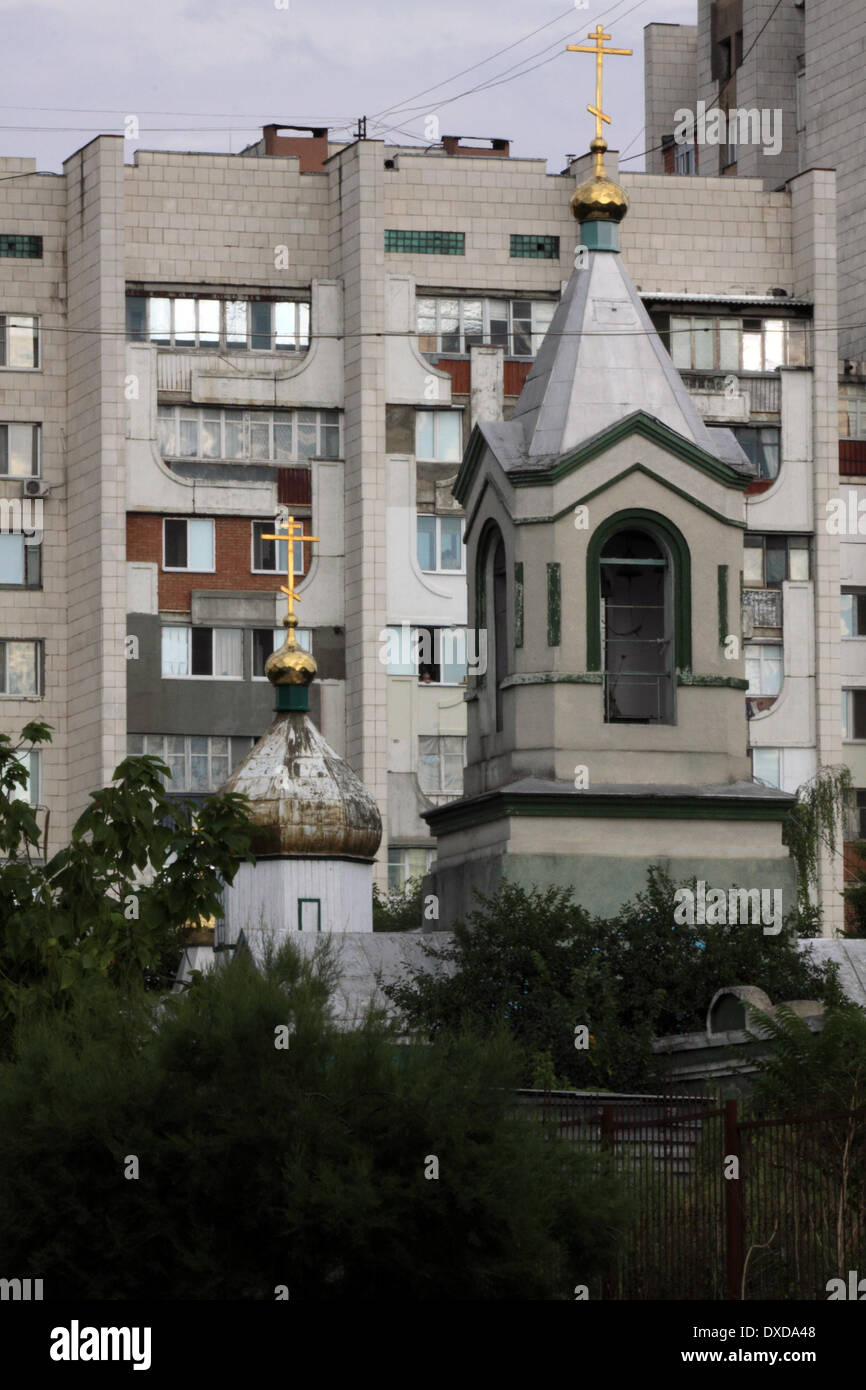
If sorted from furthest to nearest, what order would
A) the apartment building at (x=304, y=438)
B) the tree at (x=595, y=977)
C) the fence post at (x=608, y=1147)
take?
the apartment building at (x=304, y=438), the tree at (x=595, y=977), the fence post at (x=608, y=1147)

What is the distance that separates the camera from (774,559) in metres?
73.1

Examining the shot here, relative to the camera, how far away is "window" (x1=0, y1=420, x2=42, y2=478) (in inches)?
2830

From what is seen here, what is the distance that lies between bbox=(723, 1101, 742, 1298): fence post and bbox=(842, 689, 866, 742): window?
53.7 m

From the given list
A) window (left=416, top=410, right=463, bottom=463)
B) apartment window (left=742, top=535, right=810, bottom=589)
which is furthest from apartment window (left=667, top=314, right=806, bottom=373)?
window (left=416, top=410, right=463, bottom=463)

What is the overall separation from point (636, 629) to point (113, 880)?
8.90 meters

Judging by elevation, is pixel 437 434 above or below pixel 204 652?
above

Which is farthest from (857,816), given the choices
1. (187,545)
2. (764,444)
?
(187,545)

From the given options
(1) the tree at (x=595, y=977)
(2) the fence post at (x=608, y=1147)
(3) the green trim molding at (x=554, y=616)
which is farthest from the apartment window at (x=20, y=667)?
(2) the fence post at (x=608, y=1147)

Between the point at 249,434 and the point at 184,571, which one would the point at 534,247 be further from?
the point at 184,571

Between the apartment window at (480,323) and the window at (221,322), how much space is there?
2.95 m

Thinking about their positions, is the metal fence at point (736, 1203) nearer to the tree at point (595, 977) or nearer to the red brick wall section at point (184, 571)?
the tree at point (595, 977)

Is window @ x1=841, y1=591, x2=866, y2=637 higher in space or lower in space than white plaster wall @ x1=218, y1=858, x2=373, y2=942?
higher

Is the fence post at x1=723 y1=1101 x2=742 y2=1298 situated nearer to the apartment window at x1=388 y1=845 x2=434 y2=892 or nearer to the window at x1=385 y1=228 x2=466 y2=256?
the apartment window at x1=388 y1=845 x2=434 y2=892

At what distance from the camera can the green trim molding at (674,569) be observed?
1249 inches
